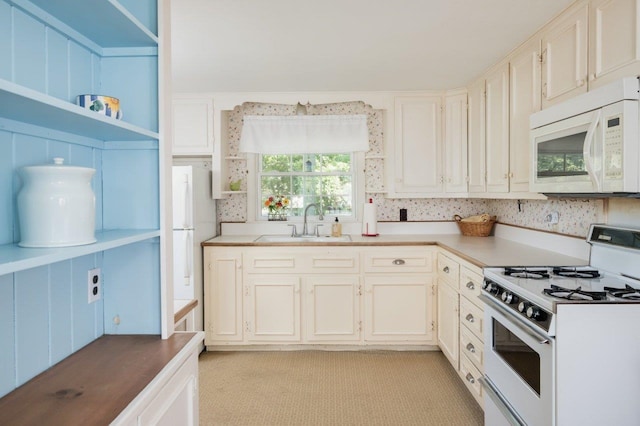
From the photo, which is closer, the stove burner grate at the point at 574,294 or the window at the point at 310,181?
the stove burner grate at the point at 574,294

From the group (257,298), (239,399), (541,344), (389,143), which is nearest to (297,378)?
(239,399)

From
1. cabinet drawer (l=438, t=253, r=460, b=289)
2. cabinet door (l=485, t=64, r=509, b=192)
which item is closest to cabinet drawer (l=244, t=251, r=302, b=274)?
cabinet drawer (l=438, t=253, r=460, b=289)

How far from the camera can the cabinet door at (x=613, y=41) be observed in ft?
5.48

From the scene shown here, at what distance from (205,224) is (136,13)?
2.32 metres

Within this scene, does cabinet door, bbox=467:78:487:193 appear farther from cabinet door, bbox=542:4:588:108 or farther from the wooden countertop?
the wooden countertop

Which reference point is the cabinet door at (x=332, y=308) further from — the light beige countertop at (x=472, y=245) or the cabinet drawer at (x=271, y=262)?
the light beige countertop at (x=472, y=245)

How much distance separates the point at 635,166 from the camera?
1.59 m

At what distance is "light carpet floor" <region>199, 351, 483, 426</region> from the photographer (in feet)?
8.09

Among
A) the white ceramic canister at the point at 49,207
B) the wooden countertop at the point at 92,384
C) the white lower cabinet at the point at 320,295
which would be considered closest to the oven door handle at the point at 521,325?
the white lower cabinet at the point at 320,295

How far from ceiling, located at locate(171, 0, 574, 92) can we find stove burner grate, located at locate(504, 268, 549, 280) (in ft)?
4.73

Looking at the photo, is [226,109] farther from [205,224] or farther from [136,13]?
[136,13]

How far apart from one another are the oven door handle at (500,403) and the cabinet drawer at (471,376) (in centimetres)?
23

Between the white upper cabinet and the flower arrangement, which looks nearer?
the white upper cabinet

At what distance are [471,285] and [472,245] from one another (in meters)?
0.68
